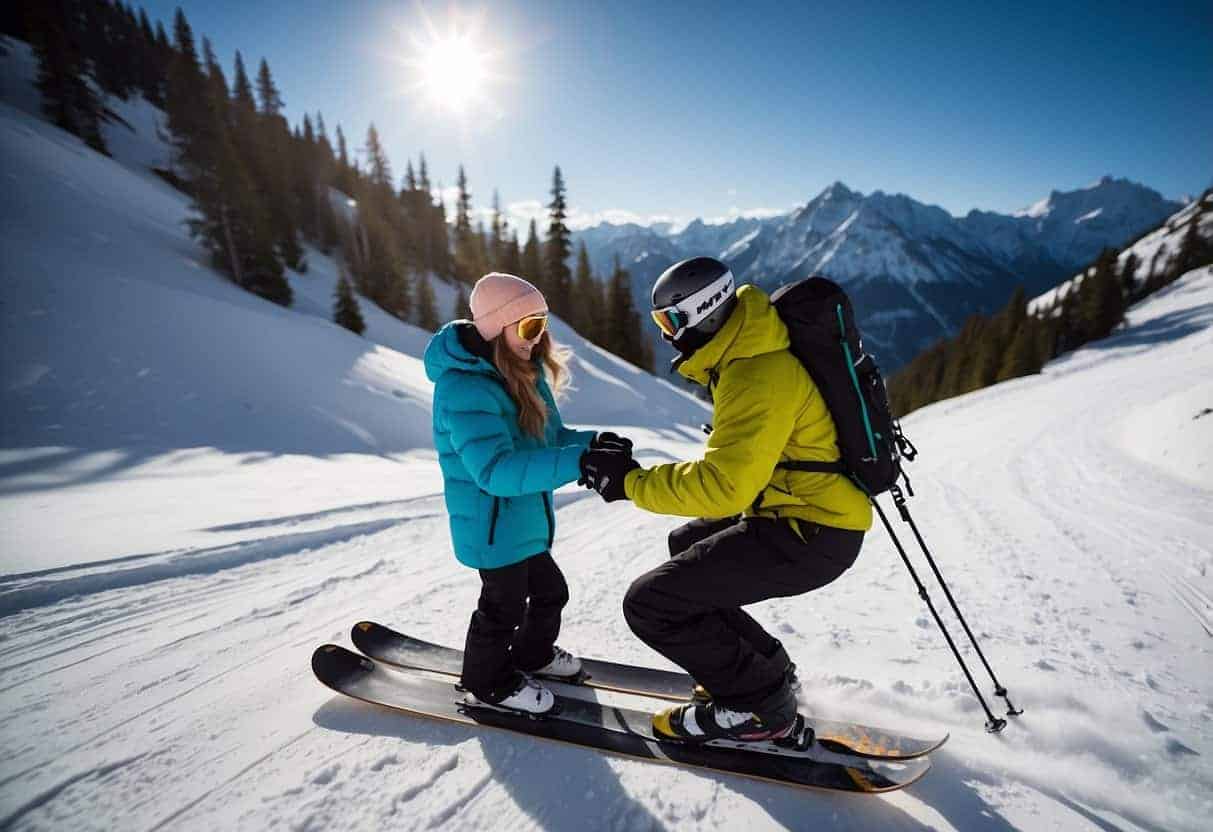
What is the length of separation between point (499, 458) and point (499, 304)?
2.93 ft

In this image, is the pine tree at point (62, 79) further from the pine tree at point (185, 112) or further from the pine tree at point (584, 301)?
the pine tree at point (584, 301)

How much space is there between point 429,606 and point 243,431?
387 inches

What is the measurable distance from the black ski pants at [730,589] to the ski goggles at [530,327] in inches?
60.3

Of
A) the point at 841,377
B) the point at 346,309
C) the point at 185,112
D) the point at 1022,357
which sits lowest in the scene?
the point at 1022,357

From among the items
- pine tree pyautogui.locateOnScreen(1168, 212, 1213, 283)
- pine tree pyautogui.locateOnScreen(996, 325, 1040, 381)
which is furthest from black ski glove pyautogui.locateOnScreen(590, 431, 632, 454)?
pine tree pyautogui.locateOnScreen(1168, 212, 1213, 283)

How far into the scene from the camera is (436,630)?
416 cm

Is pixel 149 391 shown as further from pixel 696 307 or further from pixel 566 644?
pixel 696 307

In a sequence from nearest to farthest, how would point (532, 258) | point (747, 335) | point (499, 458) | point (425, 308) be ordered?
point (747, 335)
point (499, 458)
point (425, 308)
point (532, 258)

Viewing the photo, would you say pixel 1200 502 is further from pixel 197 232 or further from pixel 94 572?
pixel 197 232

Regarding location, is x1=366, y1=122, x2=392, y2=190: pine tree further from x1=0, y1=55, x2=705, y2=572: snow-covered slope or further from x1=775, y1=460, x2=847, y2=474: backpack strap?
x1=775, y1=460, x2=847, y2=474: backpack strap

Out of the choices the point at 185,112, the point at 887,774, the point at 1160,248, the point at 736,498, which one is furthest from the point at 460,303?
the point at 1160,248

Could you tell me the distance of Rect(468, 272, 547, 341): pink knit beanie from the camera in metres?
2.86

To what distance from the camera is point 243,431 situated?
37.6 feet

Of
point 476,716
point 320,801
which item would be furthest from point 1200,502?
point 320,801
